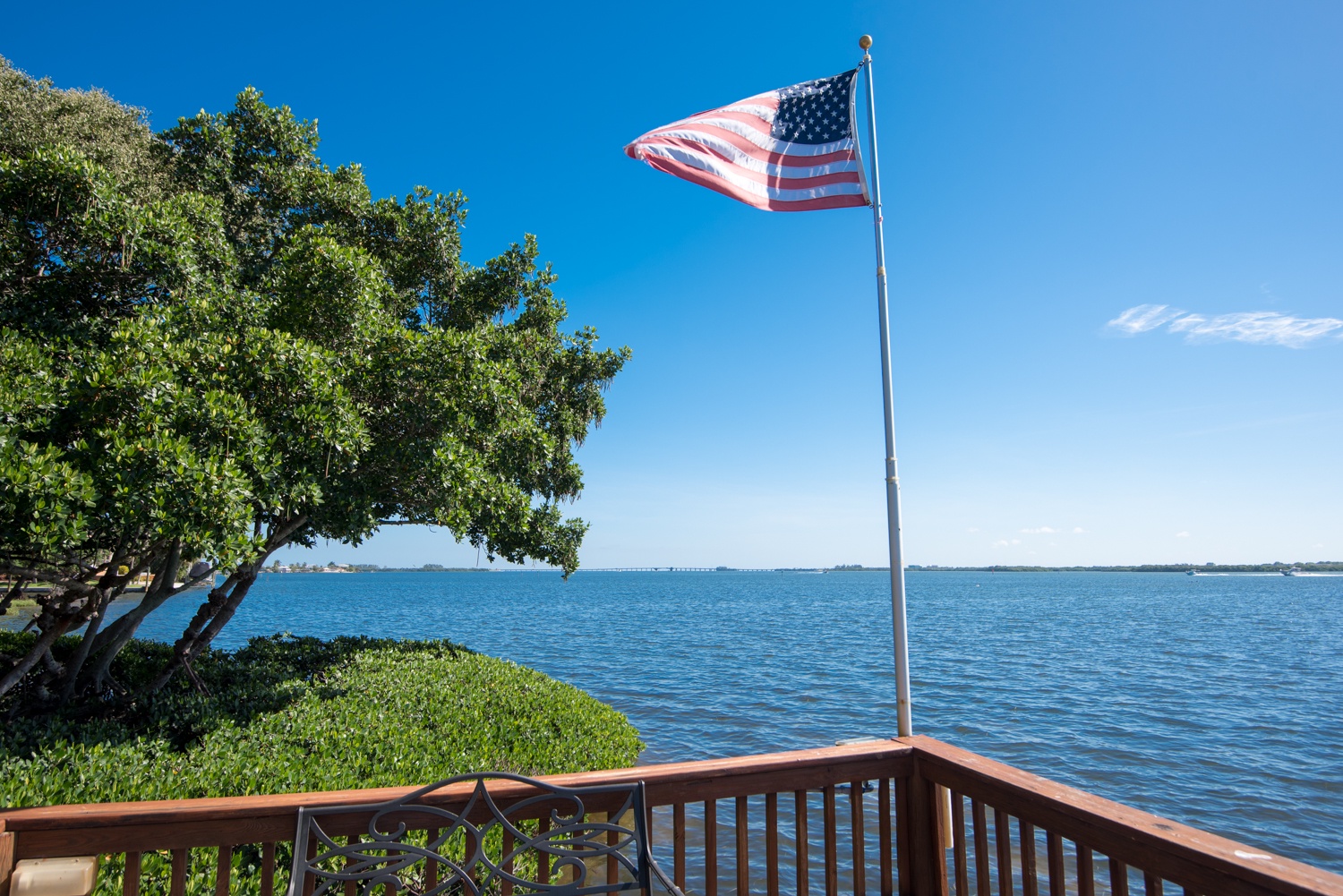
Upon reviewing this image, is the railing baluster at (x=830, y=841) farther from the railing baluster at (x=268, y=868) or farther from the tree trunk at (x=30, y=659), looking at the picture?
the tree trunk at (x=30, y=659)

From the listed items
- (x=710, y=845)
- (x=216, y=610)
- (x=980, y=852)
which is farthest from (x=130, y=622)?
(x=980, y=852)

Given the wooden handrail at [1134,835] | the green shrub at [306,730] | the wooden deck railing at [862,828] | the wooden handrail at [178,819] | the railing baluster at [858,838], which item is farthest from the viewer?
the green shrub at [306,730]

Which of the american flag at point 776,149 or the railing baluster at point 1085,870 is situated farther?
the american flag at point 776,149

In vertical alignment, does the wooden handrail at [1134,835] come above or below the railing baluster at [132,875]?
above

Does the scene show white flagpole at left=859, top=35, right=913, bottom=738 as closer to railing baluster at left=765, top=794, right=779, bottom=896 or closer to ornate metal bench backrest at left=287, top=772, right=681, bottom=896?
railing baluster at left=765, top=794, right=779, bottom=896

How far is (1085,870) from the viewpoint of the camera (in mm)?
2496

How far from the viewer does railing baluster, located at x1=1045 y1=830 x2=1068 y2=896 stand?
257cm

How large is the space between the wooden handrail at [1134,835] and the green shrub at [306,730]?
17.3 ft

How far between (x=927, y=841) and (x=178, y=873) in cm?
291

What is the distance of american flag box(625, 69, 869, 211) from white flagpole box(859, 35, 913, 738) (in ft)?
0.70

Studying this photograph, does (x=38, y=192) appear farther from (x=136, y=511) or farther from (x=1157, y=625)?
(x=1157, y=625)

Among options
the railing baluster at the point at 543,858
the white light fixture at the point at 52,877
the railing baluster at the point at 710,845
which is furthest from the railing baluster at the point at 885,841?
the white light fixture at the point at 52,877

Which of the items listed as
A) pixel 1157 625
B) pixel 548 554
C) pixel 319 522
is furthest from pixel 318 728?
pixel 1157 625

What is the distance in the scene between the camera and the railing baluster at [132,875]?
2438 millimetres
